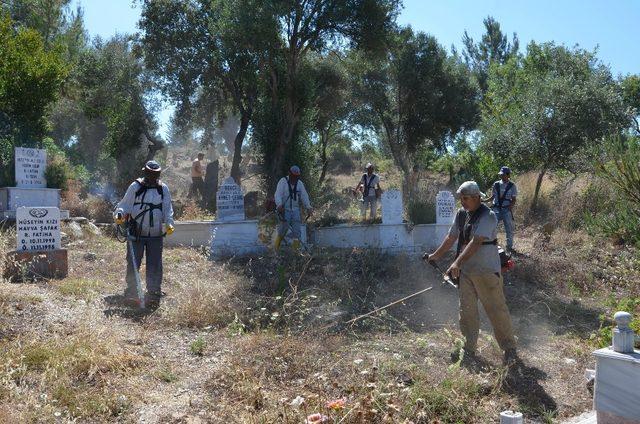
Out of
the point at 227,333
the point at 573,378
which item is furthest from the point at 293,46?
the point at 573,378

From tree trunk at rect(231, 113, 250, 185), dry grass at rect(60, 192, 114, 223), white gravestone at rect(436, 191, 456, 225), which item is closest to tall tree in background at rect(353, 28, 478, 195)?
tree trunk at rect(231, 113, 250, 185)

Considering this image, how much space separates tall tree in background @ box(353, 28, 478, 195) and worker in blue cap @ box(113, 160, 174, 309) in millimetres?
13756

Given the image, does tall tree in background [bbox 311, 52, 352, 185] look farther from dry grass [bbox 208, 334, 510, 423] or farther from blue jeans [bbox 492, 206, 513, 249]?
dry grass [bbox 208, 334, 510, 423]

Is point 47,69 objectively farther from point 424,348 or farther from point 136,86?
point 424,348

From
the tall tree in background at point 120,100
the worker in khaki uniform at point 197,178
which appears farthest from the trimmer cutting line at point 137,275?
the worker in khaki uniform at point 197,178

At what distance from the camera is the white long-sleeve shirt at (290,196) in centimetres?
1114

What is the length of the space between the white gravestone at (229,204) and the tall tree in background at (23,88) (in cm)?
419

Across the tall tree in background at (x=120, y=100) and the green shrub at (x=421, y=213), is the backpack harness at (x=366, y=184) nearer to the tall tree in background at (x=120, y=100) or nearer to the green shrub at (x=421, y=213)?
the green shrub at (x=421, y=213)

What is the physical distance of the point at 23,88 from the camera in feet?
42.8

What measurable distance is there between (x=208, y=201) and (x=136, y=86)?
4125 millimetres

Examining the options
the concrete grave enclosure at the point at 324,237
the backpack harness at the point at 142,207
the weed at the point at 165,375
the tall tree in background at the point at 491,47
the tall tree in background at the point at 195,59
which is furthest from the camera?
the tall tree in background at the point at 491,47

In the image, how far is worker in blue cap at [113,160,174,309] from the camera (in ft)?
26.4

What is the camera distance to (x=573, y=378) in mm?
6164

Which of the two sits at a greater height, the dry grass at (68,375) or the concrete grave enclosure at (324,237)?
the concrete grave enclosure at (324,237)
